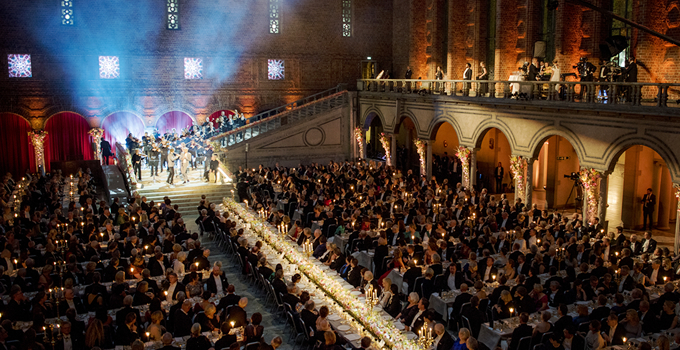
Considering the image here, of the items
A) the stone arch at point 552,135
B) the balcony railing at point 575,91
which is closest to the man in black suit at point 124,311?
the balcony railing at point 575,91

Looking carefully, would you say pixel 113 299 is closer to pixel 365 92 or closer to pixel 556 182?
pixel 556 182

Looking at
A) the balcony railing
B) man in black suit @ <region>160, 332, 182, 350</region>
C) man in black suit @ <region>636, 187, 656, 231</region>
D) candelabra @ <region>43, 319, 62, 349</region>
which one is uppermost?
the balcony railing

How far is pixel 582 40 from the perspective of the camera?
85.3 ft

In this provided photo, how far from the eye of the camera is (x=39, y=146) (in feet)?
116

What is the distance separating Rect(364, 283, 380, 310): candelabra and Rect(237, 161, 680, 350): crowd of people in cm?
19

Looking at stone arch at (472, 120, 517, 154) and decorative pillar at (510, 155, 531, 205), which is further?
stone arch at (472, 120, 517, 154)

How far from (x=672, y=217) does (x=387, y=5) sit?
24709 mm

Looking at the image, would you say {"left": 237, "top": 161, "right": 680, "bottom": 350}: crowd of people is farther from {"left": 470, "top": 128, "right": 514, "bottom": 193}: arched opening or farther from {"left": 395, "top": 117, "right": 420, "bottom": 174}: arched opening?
{"left": 395, "top": 117, "right": 420, "bottom": 174}: arched opening

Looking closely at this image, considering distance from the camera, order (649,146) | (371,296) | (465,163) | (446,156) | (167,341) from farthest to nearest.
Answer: (446,156) → (465,163) → (649,146) → (371,296) → (167,341)

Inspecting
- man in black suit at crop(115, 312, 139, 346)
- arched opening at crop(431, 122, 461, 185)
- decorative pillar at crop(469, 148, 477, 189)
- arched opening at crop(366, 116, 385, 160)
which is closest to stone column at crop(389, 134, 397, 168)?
arched opening at crop(431, 122, 461, 185)

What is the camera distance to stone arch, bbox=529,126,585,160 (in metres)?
21.4

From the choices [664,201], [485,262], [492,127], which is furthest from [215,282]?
[664,201]

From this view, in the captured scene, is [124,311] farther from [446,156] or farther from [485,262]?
[446,156]

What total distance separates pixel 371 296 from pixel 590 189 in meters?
12.3
